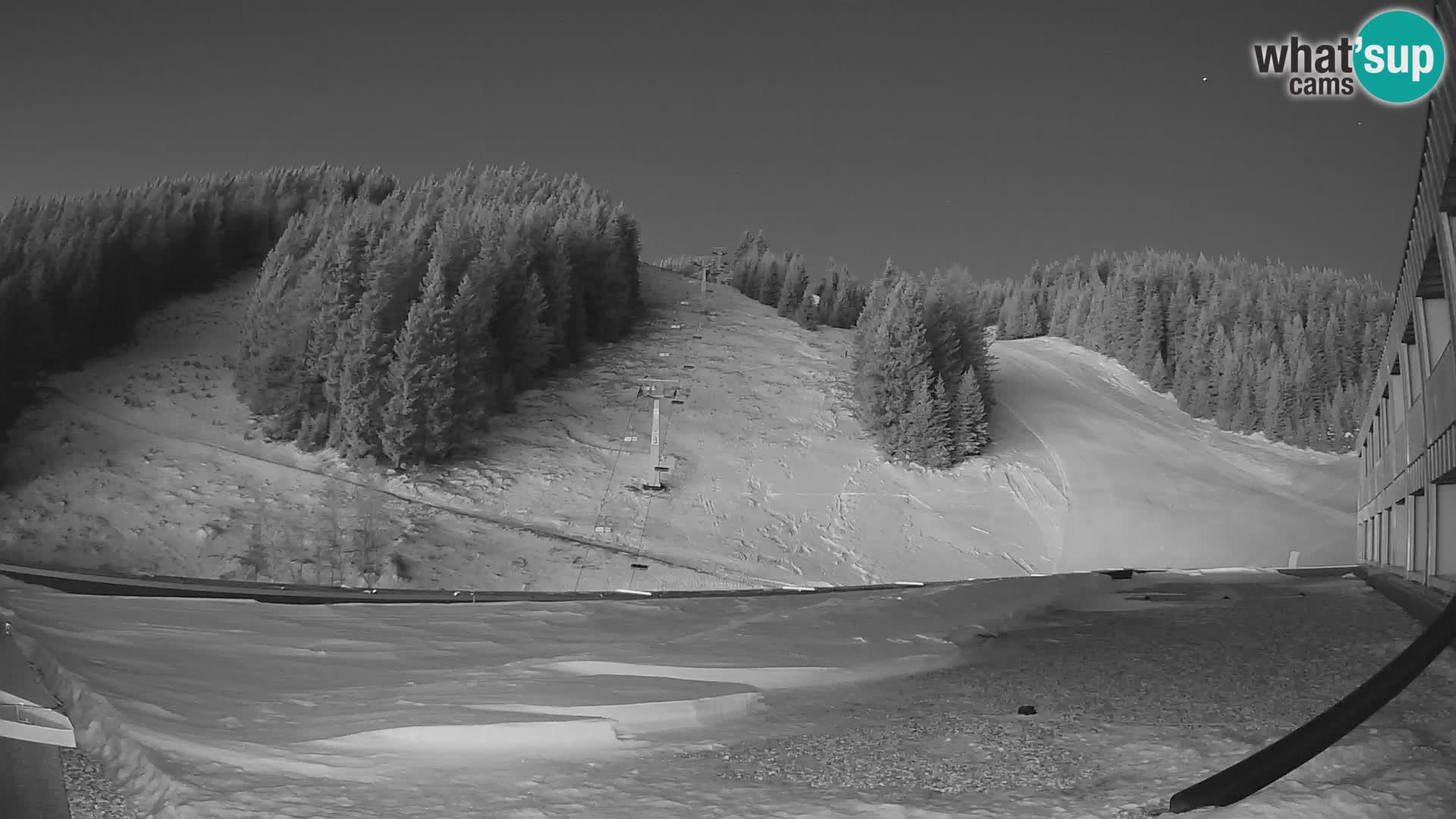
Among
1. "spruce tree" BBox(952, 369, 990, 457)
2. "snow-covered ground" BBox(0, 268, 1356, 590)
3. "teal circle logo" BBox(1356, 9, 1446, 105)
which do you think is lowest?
"snow-covered ground" BBox(0, 268, 1356, 590)

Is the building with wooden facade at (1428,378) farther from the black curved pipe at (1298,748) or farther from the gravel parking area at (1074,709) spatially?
the black curved pipe at (1298,748)

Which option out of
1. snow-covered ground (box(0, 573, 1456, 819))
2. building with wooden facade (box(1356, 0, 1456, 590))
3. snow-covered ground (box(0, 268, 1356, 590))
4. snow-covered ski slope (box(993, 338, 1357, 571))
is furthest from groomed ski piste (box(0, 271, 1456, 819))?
snow-covered ski slope (box(993, 338, 1357, 571))

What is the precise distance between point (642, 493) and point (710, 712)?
18.2 meters

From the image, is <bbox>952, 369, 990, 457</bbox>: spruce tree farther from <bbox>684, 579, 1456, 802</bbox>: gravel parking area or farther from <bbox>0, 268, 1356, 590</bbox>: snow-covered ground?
<bbox>684, 579, 1456, 802</bbox>: gravel parking area

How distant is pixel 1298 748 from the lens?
10.8 feet

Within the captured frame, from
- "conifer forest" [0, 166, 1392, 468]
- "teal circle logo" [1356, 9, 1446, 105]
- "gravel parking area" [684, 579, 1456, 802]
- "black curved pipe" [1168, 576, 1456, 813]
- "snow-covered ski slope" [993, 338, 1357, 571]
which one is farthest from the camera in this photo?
"snow-covered ski slope" [993, 338, 1357, 571]

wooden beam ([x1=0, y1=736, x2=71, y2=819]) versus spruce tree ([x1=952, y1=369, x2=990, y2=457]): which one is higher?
spruce tree ([x1=952, y1=369, x2=990, y2=457])

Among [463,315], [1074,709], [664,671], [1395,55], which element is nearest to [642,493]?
[463,315]

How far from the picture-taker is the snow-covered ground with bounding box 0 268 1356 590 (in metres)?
19.3

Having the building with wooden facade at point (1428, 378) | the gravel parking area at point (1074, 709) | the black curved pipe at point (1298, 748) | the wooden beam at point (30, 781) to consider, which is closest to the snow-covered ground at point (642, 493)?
the building with wooden facade at point (1428, 378)

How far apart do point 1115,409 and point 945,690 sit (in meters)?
35.0

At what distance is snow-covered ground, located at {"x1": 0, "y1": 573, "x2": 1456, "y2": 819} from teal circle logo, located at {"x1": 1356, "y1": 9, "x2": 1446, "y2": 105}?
5.47 meters

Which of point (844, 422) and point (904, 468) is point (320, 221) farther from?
point (904, 468)

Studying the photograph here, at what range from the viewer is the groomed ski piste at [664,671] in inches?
154
